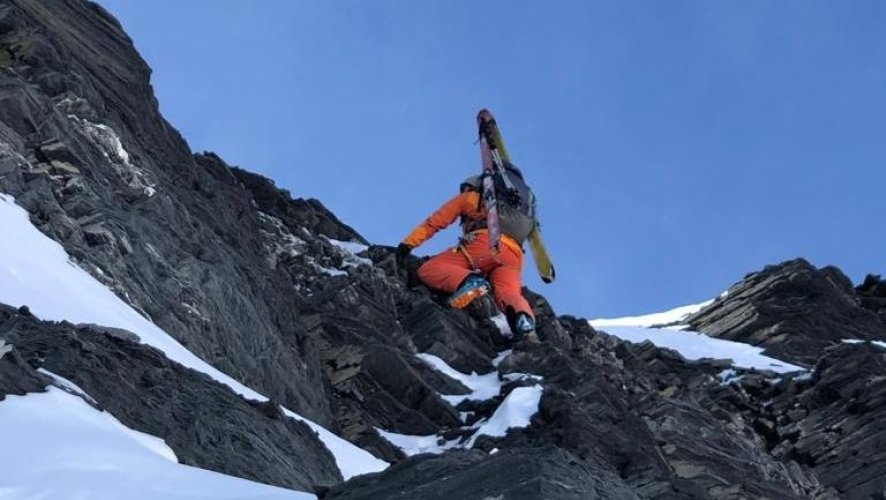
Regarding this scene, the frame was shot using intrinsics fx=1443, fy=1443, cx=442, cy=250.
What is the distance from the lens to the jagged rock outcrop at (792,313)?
37472 mm

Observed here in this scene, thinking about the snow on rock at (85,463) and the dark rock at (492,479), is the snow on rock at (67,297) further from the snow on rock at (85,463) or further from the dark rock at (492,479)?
the dark rock at (492,479)

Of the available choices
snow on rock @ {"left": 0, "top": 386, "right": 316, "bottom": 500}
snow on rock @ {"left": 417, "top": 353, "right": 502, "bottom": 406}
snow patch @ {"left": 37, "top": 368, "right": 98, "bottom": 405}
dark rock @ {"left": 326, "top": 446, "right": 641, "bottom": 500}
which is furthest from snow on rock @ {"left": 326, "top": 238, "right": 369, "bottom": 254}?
dark rock @ {"left": 326, "top": 446, "right": 641, "bottom": 500}

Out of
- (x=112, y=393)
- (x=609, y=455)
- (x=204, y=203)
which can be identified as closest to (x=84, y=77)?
(x=204, y=203)

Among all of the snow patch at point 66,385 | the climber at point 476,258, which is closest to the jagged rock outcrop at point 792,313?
the climber at point 476,258

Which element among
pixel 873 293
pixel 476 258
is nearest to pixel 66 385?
pixel 476 258

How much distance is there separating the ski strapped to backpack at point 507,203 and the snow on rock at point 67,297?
4.85 metres

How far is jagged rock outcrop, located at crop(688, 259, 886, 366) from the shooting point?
3747cm

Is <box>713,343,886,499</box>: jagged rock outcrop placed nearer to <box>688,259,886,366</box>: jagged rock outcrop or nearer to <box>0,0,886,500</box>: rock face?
<box>0,0,886,500</box>: rock face

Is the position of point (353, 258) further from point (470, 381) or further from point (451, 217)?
point (451, 217)

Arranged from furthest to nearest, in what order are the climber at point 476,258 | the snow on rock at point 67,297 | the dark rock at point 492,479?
the climber at point 476,258 → the snow on rock at point 67,297 → the dark rock at point 492,479

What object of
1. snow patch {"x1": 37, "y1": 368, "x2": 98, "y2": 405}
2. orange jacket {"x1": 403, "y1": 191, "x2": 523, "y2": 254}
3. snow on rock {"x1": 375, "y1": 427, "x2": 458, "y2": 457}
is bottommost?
snow patch {"x1": 37, "y1": 368, "x2": 98, "y2": 405}

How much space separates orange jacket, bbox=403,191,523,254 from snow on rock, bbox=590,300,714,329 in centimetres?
2590

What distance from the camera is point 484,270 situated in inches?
715

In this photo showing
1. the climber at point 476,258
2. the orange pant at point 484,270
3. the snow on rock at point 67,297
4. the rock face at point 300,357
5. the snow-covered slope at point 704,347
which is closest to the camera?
the rock face at point 300,357
